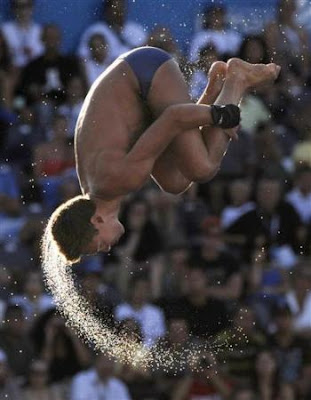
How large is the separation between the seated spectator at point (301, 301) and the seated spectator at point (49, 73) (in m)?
2.26

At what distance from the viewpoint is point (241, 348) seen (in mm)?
14297

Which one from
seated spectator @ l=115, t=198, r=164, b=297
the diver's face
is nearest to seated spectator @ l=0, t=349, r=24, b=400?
seated spectator @ l=115, t=198, r=164, b=297

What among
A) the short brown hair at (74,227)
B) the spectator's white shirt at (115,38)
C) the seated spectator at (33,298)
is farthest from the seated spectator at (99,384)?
the spectator's white shirt at (115,38)

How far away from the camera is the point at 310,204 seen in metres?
14.9

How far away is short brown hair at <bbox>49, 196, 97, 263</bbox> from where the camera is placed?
11.5 metres

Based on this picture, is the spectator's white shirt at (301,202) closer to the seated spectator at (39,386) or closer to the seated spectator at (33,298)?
the seated spectator at (33,298)

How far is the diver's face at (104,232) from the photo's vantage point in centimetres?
1159

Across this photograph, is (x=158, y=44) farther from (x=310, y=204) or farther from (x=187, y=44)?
(x=310, y=204)

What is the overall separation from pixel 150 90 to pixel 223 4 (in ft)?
12.1

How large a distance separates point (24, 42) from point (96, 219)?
12.1 ft

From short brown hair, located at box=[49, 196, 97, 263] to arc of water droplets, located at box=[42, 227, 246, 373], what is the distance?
7.67ft

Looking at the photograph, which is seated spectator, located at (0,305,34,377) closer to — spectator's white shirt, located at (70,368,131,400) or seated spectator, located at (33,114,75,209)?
spectator's white shirt, located at (70,368,131,400)

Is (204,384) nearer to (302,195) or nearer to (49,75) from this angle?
(302,195)

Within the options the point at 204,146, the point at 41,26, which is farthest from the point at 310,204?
the point at 204,146
